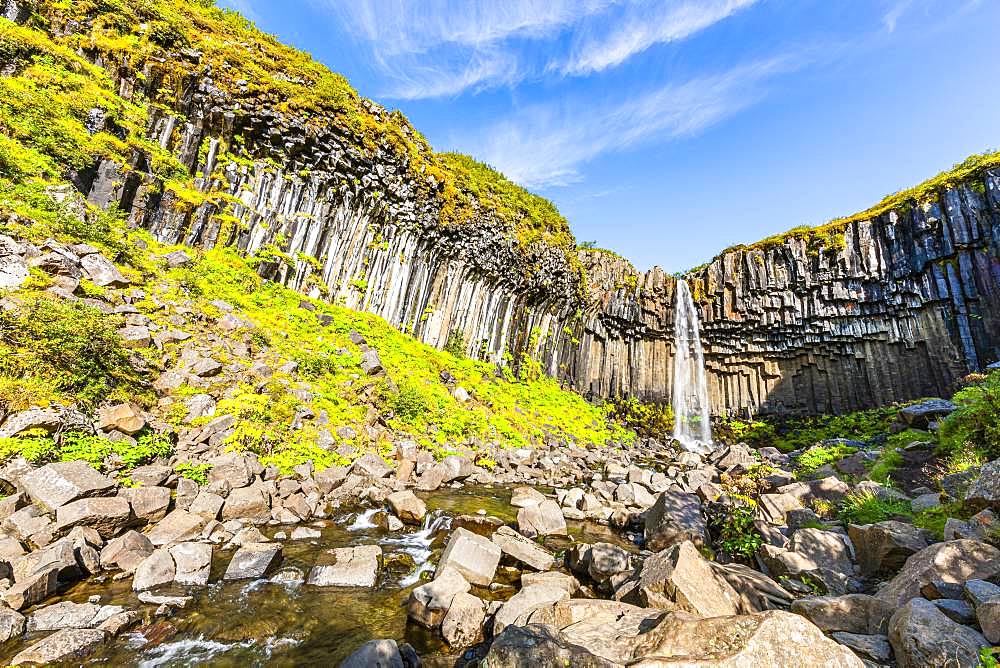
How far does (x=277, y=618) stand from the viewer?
199 inches

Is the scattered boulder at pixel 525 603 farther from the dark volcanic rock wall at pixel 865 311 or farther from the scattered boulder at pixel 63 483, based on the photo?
the dark volcanic rock wall at pixel 865 311

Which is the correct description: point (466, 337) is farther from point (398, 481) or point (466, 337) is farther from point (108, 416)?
point (108, 416)

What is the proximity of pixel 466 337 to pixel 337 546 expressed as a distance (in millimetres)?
18396

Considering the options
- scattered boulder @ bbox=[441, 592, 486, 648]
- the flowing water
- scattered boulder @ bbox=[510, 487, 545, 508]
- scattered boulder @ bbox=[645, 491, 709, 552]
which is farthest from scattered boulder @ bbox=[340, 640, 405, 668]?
scattered boulder @ bbox=[510, 487, 545, 508]

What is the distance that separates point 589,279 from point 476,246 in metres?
12.0

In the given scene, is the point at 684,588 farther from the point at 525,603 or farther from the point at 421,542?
the point at 421,542

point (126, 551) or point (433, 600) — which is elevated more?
point (126, 551)

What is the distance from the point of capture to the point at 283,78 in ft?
62.0

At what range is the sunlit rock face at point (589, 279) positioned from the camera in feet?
56.5

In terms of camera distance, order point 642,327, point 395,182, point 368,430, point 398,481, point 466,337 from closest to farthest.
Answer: point 398,481 < point 368,430 < point 395,182 < point 466,337 < point 642,327

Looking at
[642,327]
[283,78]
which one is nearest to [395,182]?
[283,78]

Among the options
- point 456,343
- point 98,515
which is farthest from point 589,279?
point 98,515

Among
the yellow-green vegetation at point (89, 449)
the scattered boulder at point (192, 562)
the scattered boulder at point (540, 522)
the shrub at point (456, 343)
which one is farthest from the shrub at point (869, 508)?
the shrub at point (456, 343)

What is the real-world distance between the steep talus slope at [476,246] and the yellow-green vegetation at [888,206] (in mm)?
Result: 137
